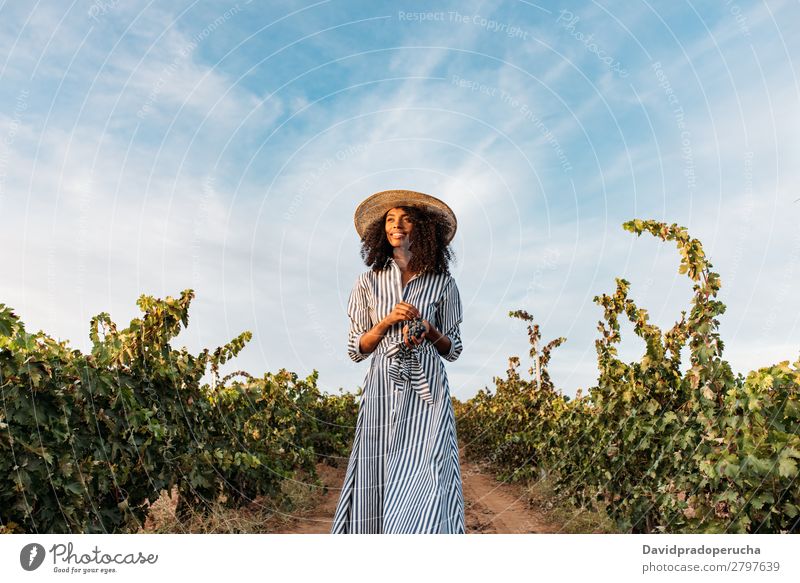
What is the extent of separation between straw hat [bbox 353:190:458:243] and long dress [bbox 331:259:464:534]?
0.52m

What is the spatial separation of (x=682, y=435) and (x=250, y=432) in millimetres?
4736

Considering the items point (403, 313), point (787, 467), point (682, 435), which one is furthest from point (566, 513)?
point (403, 313)

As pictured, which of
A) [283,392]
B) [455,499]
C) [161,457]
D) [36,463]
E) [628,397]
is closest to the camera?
[455,499]

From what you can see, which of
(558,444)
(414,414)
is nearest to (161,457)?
(414,414)

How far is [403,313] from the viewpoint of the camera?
3.65m

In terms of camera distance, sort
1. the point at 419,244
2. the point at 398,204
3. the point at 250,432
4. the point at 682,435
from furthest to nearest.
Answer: the point at 250,432
the point at 682,435
the point at 398,204
the point at 419,244

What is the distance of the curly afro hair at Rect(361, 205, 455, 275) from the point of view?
13.3ft

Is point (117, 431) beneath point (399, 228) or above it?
beneath

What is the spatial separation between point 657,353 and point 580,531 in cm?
262

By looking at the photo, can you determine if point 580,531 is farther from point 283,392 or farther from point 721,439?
point 283,392

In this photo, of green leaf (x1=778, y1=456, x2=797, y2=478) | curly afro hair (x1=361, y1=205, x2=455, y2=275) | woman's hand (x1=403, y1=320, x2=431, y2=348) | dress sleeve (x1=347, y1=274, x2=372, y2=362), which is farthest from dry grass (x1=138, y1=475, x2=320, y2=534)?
green leaf (x1=778, y1=456, x2=797, y2=478)

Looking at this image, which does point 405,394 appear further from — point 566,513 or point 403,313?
point 566,513

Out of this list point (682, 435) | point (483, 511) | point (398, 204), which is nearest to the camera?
point (398, 204)

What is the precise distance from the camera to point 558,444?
8.68m
